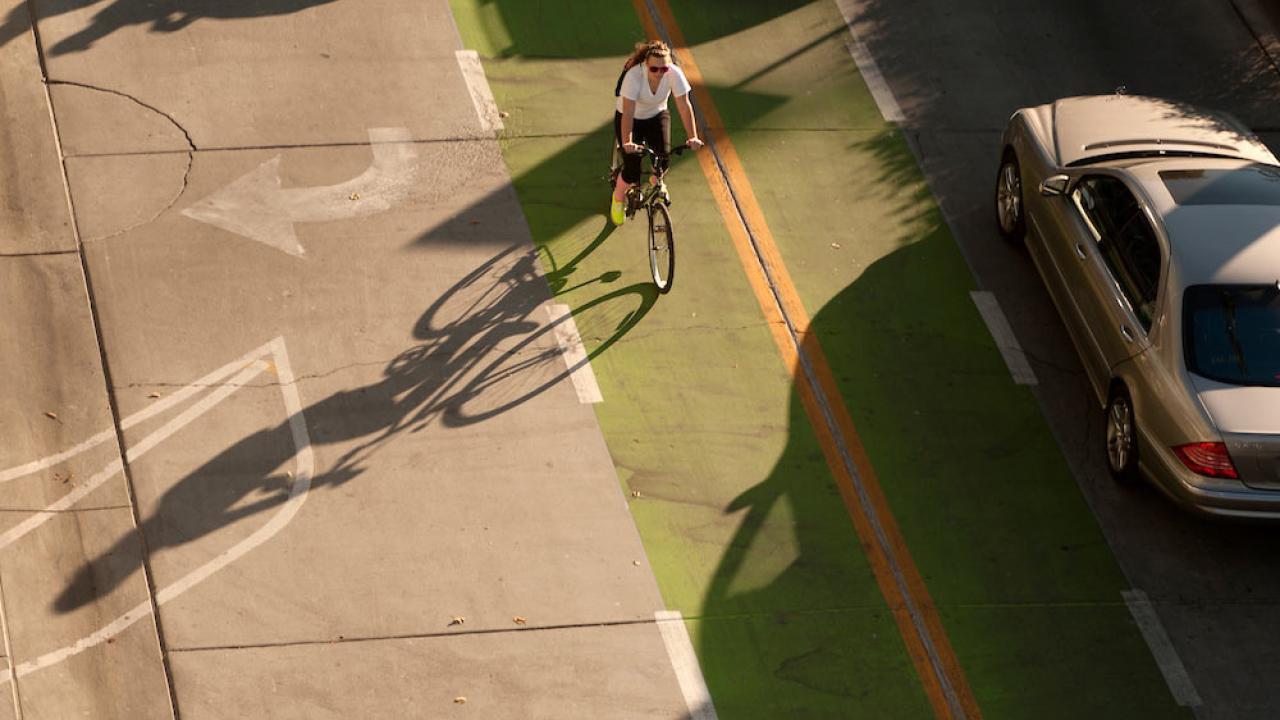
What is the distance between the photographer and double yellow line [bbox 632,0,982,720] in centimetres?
1009

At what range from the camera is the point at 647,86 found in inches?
472

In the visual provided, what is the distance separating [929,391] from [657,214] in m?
2.51

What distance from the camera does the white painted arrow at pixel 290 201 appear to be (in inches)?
495

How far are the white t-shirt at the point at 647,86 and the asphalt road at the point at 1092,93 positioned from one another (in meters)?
3.00

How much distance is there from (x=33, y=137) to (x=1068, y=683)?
9.14m

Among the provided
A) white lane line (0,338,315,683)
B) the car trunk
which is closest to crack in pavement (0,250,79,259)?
white lane line (0,338,315,683)

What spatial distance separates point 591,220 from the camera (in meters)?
13.2

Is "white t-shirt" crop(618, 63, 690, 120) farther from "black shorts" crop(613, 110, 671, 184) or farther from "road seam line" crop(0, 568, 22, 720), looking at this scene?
"road seam line" crop(0, 568, 22, 720)

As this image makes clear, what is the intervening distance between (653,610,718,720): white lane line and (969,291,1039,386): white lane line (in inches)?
144

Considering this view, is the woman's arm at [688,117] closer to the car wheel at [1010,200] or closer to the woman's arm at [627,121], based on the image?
the woman's arm at [627,121]

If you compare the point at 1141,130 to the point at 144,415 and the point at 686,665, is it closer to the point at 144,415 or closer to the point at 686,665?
the point at 686,665

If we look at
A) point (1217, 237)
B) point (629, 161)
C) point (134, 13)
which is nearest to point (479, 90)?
point (629, 161)

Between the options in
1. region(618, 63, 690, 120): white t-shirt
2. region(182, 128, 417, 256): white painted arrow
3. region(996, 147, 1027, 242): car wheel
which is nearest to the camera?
region(618, 63, 690, 120): white t-shirt

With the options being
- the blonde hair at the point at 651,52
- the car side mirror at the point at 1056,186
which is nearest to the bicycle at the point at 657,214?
the blonde hair at the point at 651,52
